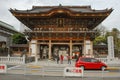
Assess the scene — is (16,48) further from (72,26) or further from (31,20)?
(72,26)

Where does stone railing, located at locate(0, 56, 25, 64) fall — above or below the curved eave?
below

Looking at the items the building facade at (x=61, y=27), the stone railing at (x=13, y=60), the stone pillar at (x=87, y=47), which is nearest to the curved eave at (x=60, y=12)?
the building facade at (x=61, y=27)

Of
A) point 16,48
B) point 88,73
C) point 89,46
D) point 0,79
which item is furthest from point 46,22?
point 0,79

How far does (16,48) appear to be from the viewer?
53250 millimetres

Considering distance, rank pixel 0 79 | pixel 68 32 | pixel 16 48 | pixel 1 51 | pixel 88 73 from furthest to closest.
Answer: pixel 1 51 → pixel 16 48 → pixel 68 32 → pixel 88 73 → pixel 0 79

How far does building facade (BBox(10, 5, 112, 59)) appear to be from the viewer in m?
40.7

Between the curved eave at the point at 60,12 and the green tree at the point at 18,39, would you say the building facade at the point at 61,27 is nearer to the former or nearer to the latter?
the curved eave at the point at 60,12

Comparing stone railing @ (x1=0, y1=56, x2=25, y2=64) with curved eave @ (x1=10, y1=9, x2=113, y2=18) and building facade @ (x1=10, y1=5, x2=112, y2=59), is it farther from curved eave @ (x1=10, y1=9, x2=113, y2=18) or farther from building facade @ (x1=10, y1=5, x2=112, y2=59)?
curved eave @ (x1=10, y1=9, x2=113, y2=18)

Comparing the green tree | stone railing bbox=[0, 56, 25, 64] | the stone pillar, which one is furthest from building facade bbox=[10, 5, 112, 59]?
the green tree

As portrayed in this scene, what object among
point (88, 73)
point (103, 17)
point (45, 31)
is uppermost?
point (103, 17)

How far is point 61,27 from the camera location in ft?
140

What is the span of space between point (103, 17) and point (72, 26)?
19.5 ft

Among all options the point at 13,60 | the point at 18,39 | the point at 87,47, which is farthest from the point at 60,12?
the point at 18,39

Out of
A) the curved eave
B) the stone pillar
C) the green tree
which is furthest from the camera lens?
the green tree
